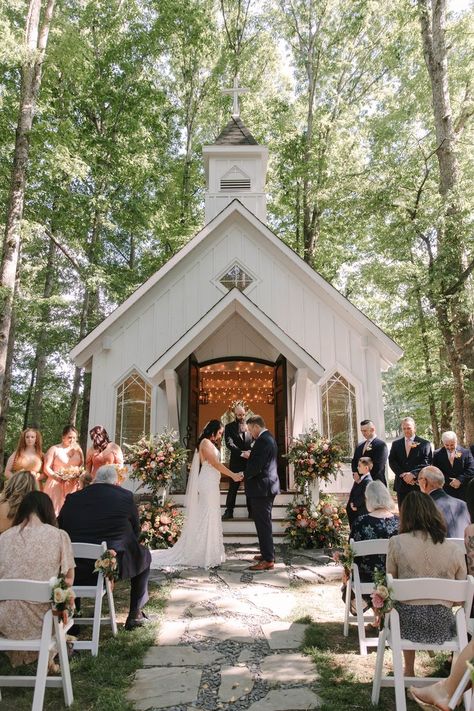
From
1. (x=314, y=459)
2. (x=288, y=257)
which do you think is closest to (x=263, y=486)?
(x=314, y=459)

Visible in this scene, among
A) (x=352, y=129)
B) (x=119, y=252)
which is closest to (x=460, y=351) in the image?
(x=352, y=129)

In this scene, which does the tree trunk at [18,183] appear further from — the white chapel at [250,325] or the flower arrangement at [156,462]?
the flower arrangement at [156,462]

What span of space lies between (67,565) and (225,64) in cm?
2124

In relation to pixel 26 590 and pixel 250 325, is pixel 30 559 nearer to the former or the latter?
pixel 26 590

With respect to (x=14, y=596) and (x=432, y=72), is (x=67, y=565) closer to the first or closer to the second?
(x=14, y=596)

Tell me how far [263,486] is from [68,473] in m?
2.81

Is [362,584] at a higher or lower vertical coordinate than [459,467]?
lower

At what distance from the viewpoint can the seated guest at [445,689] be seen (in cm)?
265

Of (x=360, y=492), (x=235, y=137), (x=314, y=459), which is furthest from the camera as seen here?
(x=235, y=137)

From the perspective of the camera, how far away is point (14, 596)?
3027 mm

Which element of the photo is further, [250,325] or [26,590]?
[250,325]

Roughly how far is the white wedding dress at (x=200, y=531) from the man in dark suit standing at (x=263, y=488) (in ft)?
2.24

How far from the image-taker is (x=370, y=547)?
13.4 feet

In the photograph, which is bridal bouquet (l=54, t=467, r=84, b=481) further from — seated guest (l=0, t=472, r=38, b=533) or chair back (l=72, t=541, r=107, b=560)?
chair back (l=72, t=541, r=107, b=560)
